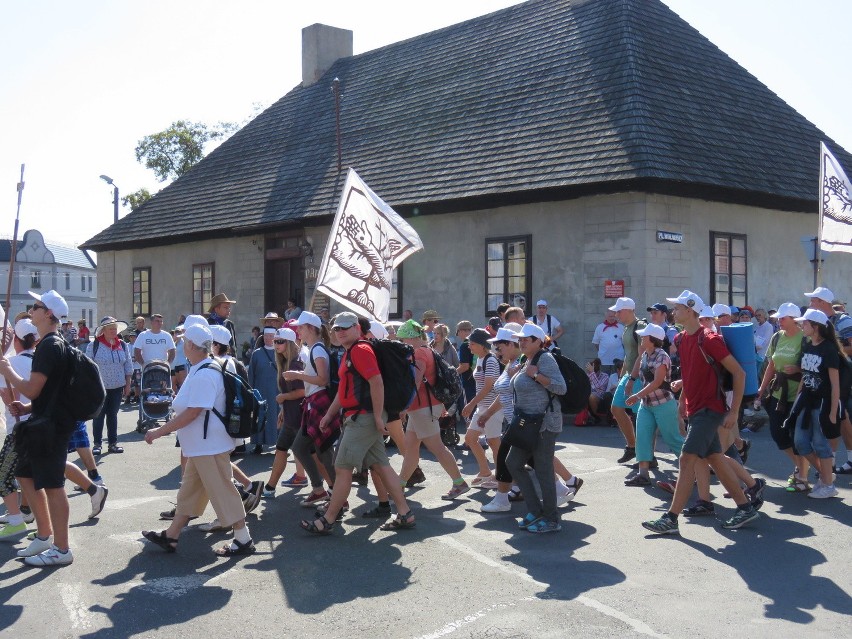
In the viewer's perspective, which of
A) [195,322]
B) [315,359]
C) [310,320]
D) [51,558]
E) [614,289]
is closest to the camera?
[51,558]

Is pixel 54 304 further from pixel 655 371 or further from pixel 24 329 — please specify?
pixel 655 371

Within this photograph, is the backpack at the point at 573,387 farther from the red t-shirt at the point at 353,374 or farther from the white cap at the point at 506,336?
the red t-shirt at the point at 353,374

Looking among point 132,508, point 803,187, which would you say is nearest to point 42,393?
point 132,508

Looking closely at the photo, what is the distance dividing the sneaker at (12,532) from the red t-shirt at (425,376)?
3467 mm

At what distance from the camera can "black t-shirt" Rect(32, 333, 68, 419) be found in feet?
21.7

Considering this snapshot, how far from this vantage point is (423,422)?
8992 millimetres

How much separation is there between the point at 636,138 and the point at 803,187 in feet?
15.1

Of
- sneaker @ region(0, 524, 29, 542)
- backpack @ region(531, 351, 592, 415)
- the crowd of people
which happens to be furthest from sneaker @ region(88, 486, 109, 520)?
backpack @ region(531, 351, 592, 415)

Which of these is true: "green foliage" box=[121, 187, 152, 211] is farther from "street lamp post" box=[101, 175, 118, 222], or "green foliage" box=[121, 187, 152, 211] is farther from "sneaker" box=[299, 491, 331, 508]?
"sneaker" box=[299, 491, 331, 508]

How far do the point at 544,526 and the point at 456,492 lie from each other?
5.41 feet

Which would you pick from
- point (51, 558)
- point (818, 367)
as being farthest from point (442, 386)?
point (51, 558)

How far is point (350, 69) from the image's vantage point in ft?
93.8

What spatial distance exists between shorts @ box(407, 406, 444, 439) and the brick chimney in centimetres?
2232

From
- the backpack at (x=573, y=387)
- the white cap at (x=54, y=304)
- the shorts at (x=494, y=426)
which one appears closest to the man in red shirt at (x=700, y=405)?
the backpack at (x=573, y=387)
